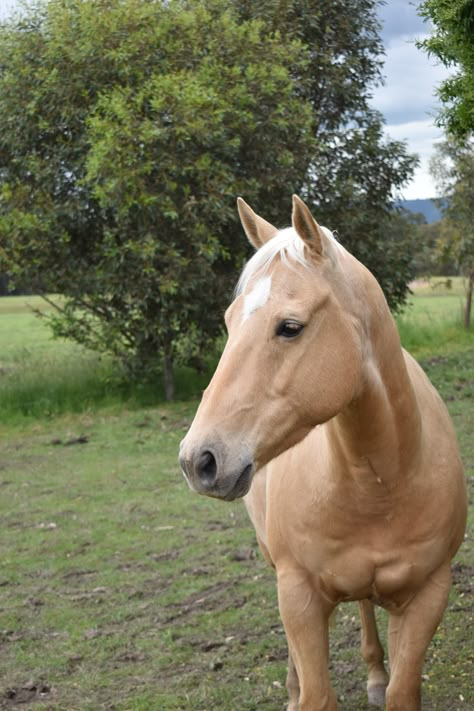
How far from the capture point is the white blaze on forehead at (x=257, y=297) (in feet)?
7.53

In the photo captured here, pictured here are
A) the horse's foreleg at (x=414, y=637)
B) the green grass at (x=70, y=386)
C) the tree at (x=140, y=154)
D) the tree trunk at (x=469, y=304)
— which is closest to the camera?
the horse's foreleg at (x=414, y=637)

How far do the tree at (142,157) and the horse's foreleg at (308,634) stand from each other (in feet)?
24.7

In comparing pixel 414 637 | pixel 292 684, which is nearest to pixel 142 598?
pixel 292 684

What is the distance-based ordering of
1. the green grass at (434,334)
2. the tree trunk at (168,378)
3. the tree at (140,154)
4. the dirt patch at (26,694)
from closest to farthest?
the dirt patch at (26,694)
the tree at (140,154)
the tree trunk at (168,378)
the green grass at (434,334)

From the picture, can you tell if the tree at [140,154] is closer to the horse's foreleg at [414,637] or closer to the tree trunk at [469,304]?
the tree trunk at [469,304]

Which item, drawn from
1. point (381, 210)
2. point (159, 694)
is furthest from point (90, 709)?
point (381, 210)

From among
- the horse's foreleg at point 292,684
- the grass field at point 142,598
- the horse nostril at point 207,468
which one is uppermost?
the horse nostril at point 207,468

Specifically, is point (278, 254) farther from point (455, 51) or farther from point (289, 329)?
point (455, 51)

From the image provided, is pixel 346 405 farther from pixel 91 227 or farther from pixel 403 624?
pixel 91 227

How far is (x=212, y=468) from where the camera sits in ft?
6.96

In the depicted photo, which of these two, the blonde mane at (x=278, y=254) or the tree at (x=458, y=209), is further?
the tree at (x=458, y=209)

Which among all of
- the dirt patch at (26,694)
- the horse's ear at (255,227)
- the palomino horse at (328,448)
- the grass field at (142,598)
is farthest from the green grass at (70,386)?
the horse's ear at (255,227)

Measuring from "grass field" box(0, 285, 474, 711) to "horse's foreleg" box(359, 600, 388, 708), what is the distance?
8cm

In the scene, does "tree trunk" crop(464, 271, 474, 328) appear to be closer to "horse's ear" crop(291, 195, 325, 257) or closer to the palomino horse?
the palomino horse
